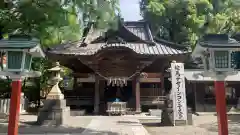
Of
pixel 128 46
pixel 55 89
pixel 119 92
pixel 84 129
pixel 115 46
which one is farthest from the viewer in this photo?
pixel 119 92

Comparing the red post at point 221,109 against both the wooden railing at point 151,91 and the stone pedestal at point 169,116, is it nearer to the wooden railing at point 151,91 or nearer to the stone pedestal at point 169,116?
the stone pedestal at point 169,116

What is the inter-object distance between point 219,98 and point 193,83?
15.5 meters

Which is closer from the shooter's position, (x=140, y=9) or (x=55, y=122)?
(x=55, y=122)

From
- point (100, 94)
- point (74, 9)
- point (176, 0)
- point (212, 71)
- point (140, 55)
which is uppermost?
point (176, 0)

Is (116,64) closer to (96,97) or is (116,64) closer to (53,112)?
(96,97)

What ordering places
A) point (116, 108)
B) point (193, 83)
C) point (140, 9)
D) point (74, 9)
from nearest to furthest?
1. point (74, 9)
2. point (116, 108)
3. point (193, 83)
4. point (140, 9)

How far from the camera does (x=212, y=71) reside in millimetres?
6738

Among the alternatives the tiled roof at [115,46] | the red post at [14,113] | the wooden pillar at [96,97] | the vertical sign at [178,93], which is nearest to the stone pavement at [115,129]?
the vertical sign at [178,93]

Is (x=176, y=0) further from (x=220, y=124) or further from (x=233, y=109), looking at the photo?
(x=220, y=124)

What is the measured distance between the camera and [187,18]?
26.5m

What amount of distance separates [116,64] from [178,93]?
23.3ft

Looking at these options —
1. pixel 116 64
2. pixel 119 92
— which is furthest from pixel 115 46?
pixel 119 92

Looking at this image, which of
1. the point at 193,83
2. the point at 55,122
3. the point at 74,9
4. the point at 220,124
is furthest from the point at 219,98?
the point at 193,83

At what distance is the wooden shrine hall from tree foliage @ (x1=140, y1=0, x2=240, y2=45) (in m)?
7.29
